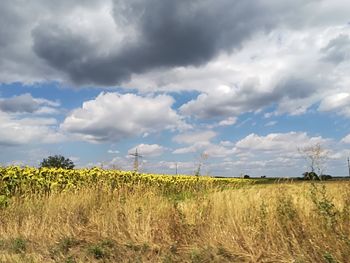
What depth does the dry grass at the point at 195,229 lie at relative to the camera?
19.6 ft

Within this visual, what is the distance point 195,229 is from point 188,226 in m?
0.13

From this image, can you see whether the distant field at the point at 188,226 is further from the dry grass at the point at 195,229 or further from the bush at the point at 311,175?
the bush at the point at 311,175

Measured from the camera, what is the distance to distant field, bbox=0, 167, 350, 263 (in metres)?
6.00

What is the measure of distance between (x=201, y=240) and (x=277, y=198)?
155 centimetres

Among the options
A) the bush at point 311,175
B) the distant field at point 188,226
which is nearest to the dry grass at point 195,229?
the distant field at point 188,226

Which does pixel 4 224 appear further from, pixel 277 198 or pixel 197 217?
pixel 277 198

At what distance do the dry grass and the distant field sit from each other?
0.02 meters

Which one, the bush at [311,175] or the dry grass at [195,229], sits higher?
the bush at [311,175]

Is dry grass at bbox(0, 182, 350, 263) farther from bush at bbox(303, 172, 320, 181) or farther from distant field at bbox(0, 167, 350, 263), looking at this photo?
bush at bbox(303, 172, 320, 181)

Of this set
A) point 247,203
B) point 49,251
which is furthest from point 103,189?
point 247,203

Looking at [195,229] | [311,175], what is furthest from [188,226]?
[311,175]

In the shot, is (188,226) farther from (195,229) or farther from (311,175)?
(311,175)

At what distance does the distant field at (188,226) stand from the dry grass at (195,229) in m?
0.02

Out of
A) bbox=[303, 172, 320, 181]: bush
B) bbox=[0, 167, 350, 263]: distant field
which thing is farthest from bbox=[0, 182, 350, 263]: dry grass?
bbox=[303, 172, 320, 181]: bush
